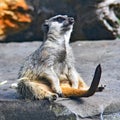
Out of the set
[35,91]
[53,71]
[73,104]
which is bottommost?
[73,104]

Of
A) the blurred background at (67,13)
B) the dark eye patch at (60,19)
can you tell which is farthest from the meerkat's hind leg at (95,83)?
the blurred background at (67,13)

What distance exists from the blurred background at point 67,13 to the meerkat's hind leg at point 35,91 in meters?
3.67

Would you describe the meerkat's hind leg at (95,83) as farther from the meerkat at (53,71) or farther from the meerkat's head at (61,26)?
the meerkat's head at (61,26)

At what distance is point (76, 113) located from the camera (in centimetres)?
445

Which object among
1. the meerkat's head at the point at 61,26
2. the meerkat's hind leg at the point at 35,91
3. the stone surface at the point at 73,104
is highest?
the meerkat's head at the point at 61,26

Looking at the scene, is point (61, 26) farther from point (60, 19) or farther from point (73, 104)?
point (73, 104)

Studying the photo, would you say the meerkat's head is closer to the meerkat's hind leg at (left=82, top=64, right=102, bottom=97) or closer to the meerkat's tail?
the meerkat's tail

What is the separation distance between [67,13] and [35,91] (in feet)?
13.0

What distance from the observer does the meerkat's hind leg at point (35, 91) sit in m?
4.50

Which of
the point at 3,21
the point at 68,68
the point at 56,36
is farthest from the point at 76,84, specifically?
the point at 3,21

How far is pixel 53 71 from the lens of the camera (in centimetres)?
470

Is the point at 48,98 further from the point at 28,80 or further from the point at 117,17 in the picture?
the point at 117,17

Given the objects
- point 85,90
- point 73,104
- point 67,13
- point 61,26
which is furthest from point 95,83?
point 67,13

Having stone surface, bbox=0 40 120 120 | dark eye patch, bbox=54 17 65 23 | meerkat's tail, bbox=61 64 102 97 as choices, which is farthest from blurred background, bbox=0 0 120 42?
meerkat's tail, bbox=61 64 102 97
